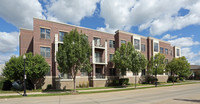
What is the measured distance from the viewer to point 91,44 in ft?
89.6

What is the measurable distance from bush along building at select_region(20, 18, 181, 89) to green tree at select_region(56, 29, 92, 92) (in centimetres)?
588

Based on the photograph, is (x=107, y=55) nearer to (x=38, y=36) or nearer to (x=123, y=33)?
(x=123, y=33)

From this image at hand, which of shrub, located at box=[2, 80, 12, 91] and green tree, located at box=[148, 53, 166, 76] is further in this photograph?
green tree, located at box=[148, 53, 166, 76]

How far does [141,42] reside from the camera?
36281mm

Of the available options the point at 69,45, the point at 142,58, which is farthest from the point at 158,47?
the point at 69,45

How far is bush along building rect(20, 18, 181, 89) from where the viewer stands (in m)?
23.2

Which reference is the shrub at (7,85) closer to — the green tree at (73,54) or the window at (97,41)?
the green tree at (73,54)

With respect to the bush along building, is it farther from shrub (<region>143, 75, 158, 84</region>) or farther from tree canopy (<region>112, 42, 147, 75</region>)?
tree canopy (<region>112, 42, 147, 75</region>)

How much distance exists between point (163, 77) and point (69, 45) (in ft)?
107

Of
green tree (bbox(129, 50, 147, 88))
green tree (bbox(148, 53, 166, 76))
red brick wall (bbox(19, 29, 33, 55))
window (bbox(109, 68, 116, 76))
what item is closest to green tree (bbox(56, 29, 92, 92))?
green tree (bbox(129, 50, 147, 88))

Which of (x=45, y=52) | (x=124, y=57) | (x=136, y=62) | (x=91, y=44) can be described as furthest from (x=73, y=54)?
(x=136, y=62)

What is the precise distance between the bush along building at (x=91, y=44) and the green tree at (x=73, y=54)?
588 cm

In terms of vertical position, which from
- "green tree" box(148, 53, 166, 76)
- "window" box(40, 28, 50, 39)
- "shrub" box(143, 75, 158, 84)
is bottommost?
"shrub" box(143, 75, 158, 84)

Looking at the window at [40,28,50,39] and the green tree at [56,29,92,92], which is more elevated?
the window at [40,28,50,39]
